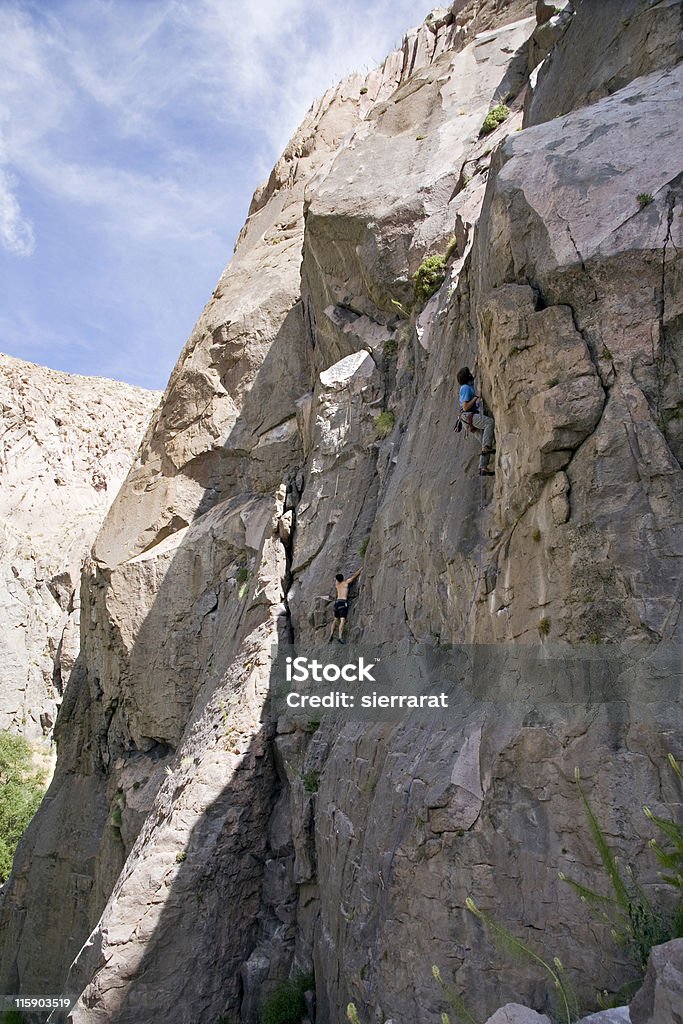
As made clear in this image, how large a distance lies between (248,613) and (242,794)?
3.67 metres

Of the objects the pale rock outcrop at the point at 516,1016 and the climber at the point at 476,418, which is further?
the climber at the point at 476,418

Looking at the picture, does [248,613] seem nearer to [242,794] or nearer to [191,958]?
[242,794]

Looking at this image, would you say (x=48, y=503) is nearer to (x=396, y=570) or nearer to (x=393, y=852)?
(x=396, y=570)

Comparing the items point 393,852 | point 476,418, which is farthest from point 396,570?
point 393,852

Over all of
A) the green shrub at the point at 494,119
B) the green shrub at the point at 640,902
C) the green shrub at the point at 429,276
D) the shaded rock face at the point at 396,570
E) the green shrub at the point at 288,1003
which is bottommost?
the green shrub at the point at 288,1003

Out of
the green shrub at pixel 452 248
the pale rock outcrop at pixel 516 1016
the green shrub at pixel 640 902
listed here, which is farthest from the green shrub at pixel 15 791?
the green shrub at pixel 640 902

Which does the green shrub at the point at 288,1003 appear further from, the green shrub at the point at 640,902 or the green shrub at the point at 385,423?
the green shrub at the point at 385,423

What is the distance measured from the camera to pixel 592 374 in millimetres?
9125

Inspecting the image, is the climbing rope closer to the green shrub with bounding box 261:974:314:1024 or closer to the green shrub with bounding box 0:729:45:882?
the green shrub with bounding box 261:974:314:1024

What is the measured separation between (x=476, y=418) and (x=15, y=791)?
3003 centimetres

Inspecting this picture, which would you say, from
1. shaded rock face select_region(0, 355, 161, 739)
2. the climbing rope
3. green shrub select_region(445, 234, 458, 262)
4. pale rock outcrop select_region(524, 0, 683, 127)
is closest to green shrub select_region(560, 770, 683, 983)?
the climbing rope

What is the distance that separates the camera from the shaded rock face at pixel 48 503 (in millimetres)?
43625

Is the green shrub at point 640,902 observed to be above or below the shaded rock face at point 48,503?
below

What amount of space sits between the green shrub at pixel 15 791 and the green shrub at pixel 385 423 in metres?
20.3
